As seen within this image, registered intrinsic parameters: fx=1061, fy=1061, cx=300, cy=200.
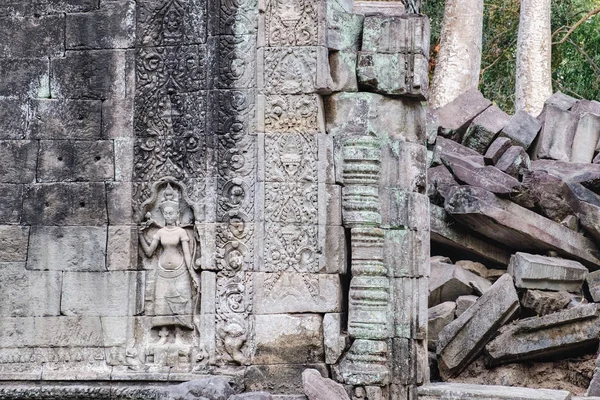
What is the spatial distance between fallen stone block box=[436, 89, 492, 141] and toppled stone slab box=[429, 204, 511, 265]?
1.33 m

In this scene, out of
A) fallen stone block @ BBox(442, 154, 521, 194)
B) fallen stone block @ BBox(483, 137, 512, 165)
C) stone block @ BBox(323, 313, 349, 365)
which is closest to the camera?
stone block @ BBox(323, 313, 349, 365)

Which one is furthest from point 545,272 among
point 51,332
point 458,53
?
point 458,53

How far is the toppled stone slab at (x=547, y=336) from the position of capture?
8.55 metres

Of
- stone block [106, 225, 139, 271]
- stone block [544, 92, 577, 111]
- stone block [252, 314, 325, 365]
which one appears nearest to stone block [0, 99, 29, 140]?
stone block [106, 225, 139, 271]

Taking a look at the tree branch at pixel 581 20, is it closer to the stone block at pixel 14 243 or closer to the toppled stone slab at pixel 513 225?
the toppled stone slab at pixel 513 225

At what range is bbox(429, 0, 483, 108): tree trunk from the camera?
15.3 m

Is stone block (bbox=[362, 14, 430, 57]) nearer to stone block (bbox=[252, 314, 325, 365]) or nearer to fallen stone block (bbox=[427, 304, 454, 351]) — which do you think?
stone block (bbox=[252, 314, 325, 365])

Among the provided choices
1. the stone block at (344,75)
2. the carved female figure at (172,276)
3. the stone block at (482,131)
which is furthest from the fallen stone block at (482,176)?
the carved female figure at (172,276)

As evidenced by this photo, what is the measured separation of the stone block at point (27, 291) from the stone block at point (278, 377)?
1.72m

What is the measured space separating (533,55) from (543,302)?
840 cm

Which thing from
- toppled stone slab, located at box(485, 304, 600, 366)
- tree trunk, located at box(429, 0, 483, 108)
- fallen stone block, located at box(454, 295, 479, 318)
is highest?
tree trunk, located at box(429, 0, 483, 108)

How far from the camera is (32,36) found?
880 cm

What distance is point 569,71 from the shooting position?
21500 millimetres

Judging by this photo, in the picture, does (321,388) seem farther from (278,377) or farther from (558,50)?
(558,50)
